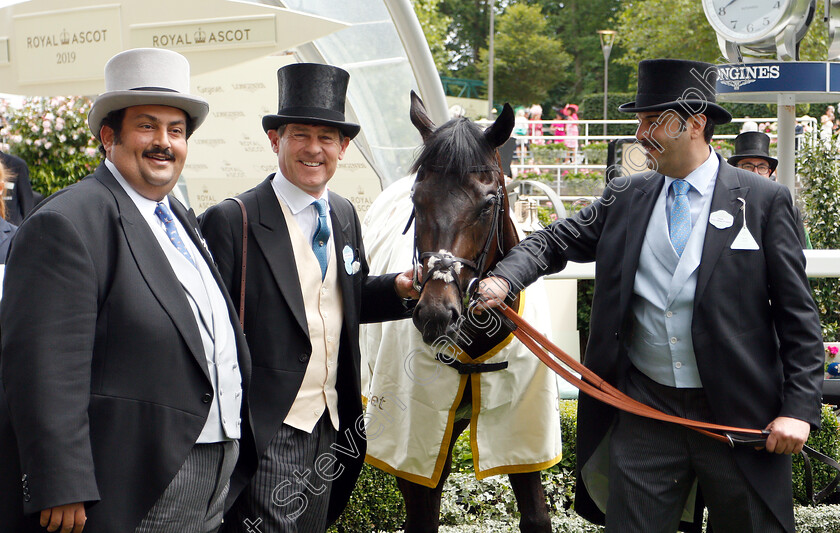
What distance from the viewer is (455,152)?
2.93 m

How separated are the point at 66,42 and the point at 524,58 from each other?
32.6 metres

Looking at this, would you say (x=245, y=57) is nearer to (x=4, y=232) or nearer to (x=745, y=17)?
(x=4, y=232)

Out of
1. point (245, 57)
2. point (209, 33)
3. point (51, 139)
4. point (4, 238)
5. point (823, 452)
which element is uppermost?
point (209, 33)

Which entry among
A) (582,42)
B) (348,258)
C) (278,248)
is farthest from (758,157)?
(582,42)

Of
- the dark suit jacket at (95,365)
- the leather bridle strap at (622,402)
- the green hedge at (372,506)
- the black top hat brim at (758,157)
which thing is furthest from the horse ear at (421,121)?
the black top hat brim at (758,157)

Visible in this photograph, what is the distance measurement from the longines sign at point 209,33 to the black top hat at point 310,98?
2.75 m

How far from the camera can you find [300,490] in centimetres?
282

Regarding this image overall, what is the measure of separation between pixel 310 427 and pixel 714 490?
138 cm

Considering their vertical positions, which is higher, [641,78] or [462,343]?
[641,78]

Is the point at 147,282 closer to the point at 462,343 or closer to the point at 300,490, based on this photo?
the point at 300,490

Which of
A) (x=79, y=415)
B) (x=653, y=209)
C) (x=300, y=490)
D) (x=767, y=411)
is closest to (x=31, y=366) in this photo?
(x=79, y=415)

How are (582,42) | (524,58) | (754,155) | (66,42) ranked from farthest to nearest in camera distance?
(582,42) < (524,58) < (66,42) < (754,155)

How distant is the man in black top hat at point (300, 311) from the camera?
109 inches

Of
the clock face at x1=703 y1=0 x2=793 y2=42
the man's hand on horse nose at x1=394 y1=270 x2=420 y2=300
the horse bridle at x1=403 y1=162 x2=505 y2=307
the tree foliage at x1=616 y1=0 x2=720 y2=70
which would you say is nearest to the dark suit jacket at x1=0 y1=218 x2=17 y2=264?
the man's hand on horse nose at x1=394 y1=270 x2=420 y2=300
